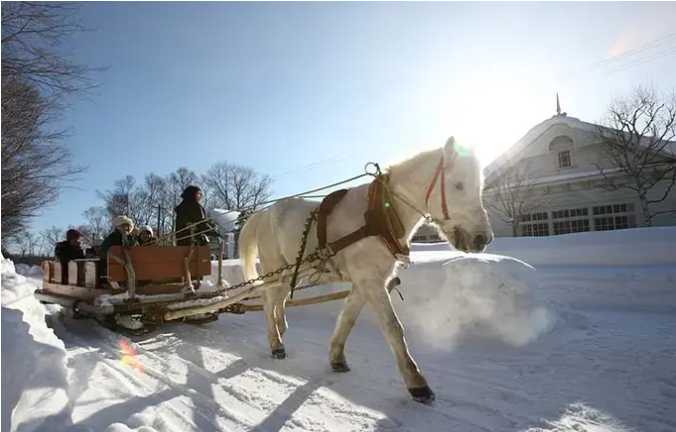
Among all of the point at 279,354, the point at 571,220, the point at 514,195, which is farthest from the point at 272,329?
the point at 571,220

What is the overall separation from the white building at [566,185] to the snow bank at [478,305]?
1616 centimetres

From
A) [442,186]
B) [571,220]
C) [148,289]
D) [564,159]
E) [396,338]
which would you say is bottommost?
[396,338]

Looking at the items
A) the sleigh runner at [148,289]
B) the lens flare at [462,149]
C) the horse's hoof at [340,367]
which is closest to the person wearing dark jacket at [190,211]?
the sleigh runner at [148,289]

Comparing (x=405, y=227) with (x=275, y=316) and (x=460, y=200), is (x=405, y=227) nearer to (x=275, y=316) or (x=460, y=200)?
(x=460, y=200)

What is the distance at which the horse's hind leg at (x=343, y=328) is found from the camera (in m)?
3.64

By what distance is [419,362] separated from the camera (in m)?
3.89

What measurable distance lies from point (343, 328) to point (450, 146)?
1978 millimetres

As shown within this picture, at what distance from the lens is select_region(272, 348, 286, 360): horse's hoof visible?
166 inches

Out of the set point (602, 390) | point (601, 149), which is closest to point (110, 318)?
point (602, 390)

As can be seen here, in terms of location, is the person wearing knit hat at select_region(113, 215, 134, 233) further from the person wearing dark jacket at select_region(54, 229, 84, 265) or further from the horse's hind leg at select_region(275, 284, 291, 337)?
the horse's hind leg at select_region(275, 284, 291, 337)

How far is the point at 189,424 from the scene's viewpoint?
2.50 m

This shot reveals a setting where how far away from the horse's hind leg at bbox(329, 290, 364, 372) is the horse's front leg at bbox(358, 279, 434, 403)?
59 cm

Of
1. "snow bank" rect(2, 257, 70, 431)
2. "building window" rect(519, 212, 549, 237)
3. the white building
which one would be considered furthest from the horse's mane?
"building window" rect(519, 212, 549, 237)

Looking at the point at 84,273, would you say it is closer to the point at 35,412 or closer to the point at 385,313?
the point at 35,412
